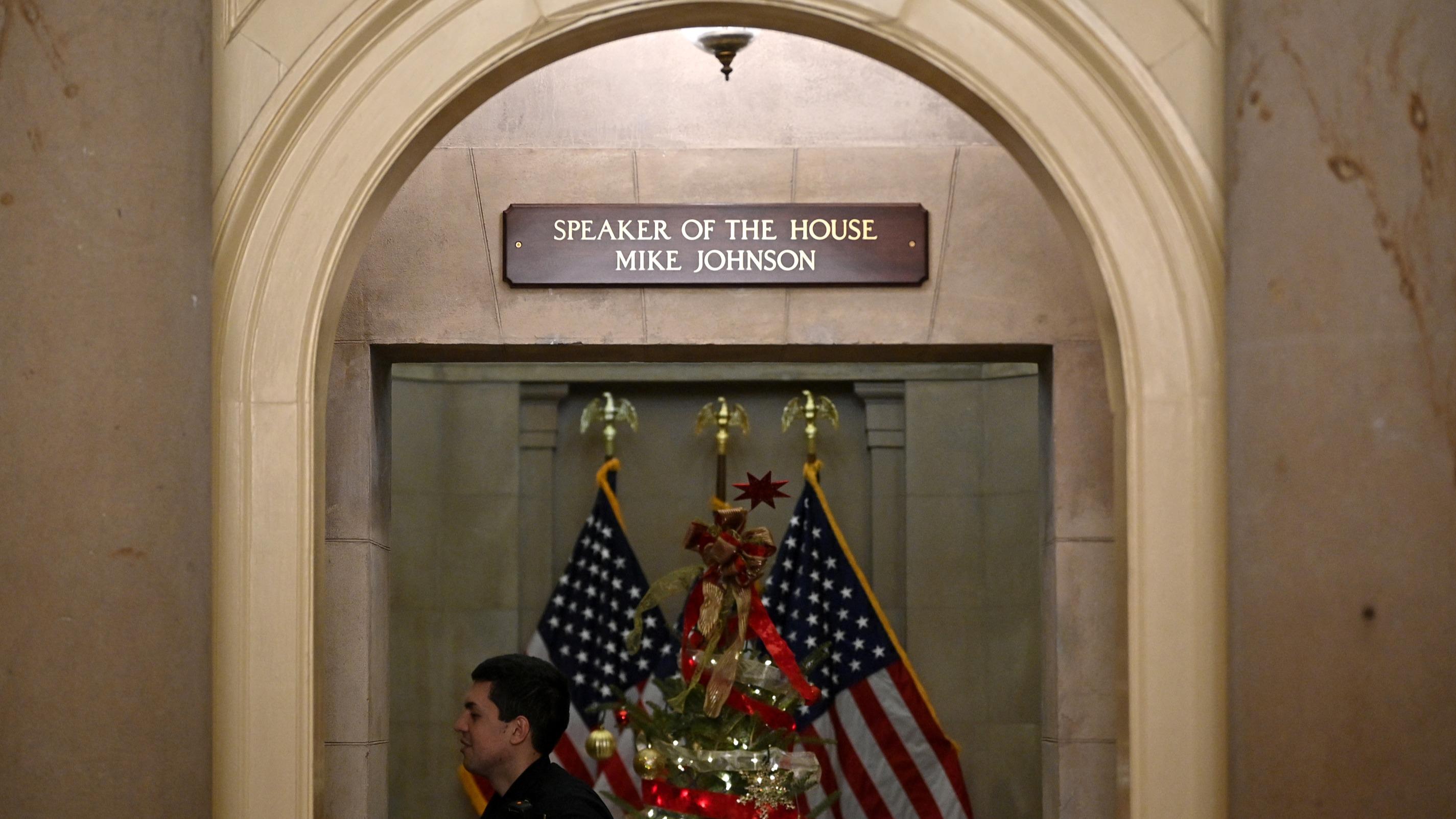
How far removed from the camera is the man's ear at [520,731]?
175 inches

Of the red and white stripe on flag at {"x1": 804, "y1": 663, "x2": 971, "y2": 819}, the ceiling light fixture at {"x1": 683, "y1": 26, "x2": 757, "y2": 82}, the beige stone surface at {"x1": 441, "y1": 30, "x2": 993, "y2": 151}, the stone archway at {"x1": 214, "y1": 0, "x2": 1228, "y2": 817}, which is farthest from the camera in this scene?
the red and white stripe on flag at {"x1": 804, "y1": 663, "x2": 971, "y2": 819}

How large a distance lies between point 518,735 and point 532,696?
0.11 m

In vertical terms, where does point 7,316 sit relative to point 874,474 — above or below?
above

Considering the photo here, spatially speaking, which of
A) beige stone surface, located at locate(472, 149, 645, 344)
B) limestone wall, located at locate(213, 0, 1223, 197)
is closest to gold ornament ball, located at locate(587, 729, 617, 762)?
beige stone surface, located at locate(472, 149, 645, 344)

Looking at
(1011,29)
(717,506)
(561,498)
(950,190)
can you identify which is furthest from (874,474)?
(1011,29)

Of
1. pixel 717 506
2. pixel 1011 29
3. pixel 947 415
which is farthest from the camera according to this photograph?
pixel 947 415

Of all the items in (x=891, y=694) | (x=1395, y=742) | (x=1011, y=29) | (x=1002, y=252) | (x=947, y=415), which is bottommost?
(x=891, y=694)

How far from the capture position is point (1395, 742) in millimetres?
3900

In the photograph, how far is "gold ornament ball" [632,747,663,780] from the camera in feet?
19.4

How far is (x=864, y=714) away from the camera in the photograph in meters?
8.55

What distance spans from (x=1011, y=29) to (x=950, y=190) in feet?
5.56

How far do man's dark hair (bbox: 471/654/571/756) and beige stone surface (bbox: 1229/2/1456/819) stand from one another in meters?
1.72

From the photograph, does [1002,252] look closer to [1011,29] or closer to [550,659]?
[1011,29]

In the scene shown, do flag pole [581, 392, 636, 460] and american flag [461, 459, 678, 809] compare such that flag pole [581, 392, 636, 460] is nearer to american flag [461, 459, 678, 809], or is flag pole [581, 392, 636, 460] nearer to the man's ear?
american flag [461, 459, 678, 809]
